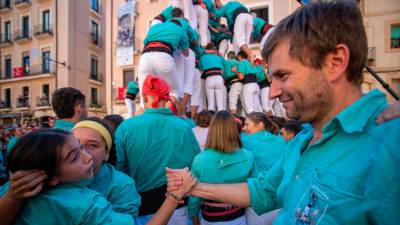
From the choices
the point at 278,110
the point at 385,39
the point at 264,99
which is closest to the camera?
the point at 264,99

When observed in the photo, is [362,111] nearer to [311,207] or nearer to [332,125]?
[332,125]

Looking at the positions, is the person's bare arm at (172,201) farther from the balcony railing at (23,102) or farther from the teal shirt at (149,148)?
the balcony railing at (23,102)

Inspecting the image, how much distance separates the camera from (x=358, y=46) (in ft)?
4.06

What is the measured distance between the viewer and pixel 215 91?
270 inches

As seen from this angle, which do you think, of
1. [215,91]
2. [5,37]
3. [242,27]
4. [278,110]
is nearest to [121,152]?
[215,91]

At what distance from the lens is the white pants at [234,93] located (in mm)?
7473

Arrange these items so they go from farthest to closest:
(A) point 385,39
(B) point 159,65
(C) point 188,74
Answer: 1. (A) point 385,39
2. (C) point 188,74
3. (B) point 159,65

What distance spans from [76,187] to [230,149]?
1747 mm

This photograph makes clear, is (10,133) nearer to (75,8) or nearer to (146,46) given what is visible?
(146,46)

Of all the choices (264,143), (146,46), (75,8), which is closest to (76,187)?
(264,143)

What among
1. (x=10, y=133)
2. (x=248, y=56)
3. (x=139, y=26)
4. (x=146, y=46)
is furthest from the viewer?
(x=139, y=26)

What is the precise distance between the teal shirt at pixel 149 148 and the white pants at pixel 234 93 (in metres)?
4.60

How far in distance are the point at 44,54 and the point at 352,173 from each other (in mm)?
31611

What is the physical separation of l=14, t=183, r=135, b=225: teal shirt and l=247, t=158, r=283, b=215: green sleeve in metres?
0.84
